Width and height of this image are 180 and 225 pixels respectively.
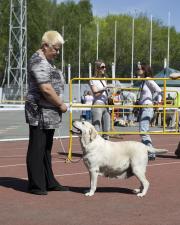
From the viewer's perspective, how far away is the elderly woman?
7.79 m

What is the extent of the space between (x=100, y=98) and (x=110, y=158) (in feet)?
15.2

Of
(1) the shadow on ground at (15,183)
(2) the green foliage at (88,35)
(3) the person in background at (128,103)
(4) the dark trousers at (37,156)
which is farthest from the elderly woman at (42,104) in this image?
(2) the green foliage at (88,35)

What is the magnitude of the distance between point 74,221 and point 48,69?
2.32 metres

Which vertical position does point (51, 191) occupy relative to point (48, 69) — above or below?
below

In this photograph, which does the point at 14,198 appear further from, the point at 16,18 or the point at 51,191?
the point at 16,18

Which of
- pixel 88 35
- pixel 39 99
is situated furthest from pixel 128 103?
pixel 88 35

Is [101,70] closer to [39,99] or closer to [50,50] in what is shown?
[50,50]

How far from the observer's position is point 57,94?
315 inches

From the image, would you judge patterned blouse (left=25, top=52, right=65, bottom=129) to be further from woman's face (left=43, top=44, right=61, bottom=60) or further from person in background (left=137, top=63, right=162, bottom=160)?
person in background (left=137, top=63, right=162, bottom=160)

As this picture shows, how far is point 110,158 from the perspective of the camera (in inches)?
313

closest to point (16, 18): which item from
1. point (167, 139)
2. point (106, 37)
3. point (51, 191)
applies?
point (106, 37)

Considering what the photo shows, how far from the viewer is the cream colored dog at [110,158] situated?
7914 mm

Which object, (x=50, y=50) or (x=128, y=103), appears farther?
(x=128, y=103)

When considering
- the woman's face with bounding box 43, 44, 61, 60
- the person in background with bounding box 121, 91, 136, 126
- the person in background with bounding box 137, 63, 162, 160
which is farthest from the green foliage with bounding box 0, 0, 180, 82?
the woman's face with bounding box 43, 44, 61, 60
